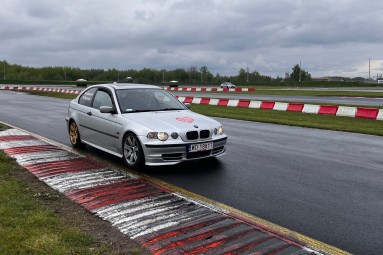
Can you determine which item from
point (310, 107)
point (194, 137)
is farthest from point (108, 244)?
point (310, 107)

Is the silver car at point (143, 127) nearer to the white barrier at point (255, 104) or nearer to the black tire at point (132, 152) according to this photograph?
the black tire at point (132, 152)

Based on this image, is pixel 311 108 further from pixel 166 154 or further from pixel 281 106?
pixel 166 154

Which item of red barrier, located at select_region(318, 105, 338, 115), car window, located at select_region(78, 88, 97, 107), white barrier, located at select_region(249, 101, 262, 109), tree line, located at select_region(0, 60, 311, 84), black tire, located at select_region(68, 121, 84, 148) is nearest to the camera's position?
car window, located at select_region(78, 88, 97, 107)

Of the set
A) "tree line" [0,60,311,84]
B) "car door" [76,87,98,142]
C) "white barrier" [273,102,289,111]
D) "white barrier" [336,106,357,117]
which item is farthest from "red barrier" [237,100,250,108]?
"tree line" [0,60,311,84]

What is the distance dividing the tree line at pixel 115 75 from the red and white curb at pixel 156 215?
10245cm

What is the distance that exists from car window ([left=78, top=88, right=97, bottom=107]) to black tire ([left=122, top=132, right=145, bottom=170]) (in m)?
1.92

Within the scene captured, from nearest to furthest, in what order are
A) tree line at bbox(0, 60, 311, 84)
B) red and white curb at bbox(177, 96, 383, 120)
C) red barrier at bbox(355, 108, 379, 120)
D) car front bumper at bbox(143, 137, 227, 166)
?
car front bumper at bbox(143, 137, 227, 166)
red barrier at bbox(355, 108, 379, 120)
red and white curb at bbox(177, 96, 383, 120)
tree line at bbox(0, 60, 311, 84)

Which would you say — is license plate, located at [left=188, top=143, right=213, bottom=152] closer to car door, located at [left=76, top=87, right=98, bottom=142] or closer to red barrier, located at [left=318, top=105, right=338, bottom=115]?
car door, located at [left=76, top=87, right=98, bottom=142]

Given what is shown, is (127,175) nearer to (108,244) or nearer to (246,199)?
(246,199)

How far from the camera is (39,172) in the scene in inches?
277

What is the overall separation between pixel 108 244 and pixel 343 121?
13499mm

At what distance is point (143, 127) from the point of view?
23.1 ft

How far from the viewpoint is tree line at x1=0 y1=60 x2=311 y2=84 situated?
11225 centimetres

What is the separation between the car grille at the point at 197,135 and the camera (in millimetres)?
7026
